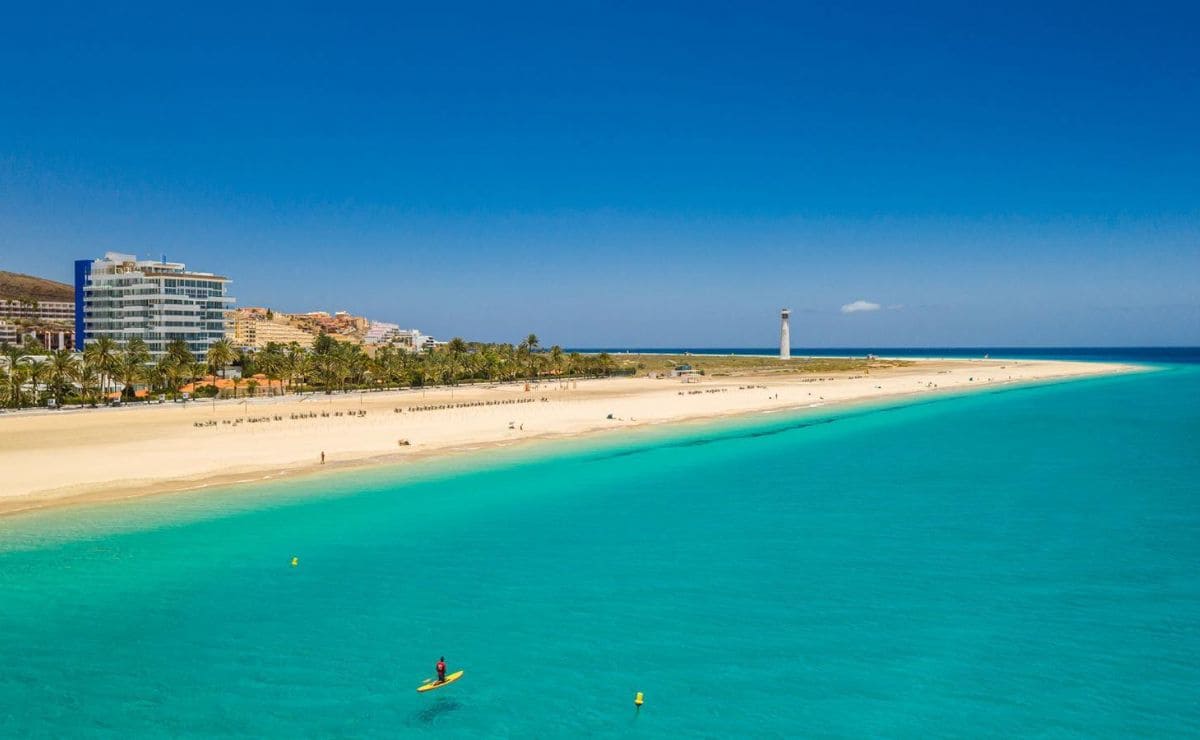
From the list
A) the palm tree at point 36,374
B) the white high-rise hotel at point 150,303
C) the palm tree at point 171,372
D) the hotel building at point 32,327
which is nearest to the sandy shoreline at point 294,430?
the palm tree at point 36,374

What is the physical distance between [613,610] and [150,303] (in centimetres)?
10771

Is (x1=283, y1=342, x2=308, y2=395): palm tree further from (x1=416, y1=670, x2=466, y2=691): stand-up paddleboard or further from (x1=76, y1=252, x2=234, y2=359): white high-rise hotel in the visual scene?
(x1=416, y1=670, x2=466, y2=691): stand-up paddleboard

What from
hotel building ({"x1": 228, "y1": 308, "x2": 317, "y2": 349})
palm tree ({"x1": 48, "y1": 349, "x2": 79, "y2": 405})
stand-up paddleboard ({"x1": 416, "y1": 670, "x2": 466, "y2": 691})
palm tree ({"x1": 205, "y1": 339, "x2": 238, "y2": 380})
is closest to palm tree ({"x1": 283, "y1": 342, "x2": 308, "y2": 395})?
palm tree ({"x1": 205, "y1": 339, "x2": 238, "y2": 380})

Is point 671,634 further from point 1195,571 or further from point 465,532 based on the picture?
point 1195,571

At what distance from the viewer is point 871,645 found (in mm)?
17141

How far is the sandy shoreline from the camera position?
35906mm

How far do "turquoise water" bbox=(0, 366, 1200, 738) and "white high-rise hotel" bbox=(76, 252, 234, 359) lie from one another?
84.7m

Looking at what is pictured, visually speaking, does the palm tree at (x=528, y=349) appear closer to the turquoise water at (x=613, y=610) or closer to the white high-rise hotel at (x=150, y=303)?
the white high-rise hotel at (x=150, y=303)

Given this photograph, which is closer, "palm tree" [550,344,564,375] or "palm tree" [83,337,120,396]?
"palm tree" [83,337,120,396]

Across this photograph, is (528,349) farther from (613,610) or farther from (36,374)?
(613,610)

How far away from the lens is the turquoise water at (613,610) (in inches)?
570

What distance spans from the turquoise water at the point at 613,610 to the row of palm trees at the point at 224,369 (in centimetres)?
4803

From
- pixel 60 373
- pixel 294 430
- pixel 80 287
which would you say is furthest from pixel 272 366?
pixel 80 287

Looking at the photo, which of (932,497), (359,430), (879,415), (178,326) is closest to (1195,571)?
(932,497)
